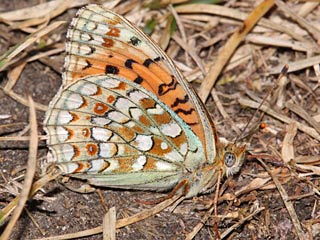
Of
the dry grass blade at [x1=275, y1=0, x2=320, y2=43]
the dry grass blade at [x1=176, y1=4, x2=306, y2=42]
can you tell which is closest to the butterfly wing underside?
the dry grass blade at [x1=176, y1=4, x2=306, y2=42]

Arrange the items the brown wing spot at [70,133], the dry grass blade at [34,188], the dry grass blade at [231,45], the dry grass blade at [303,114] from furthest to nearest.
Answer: the dry grass blade at [231,45] → the dry grass blade at [303,114] → the brown wing spot at [70,133] → the dry grass blade at [34,188]

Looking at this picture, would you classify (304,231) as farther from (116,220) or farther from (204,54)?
(204,54)

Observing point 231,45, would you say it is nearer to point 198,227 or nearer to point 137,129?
point 137,129

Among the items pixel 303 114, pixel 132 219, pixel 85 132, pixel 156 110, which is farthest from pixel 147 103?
pixel 303 114

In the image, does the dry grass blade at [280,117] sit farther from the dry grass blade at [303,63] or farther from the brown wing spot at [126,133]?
the brown wing spot at [126,133]

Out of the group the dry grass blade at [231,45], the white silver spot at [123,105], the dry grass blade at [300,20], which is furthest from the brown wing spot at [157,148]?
the dry grass blade at [300,20]

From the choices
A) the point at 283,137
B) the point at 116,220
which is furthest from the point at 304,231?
the point at 116,220
